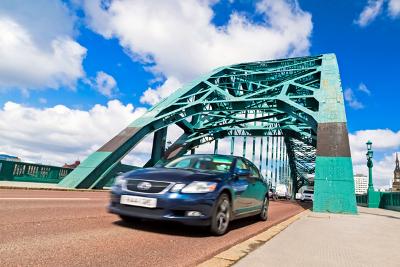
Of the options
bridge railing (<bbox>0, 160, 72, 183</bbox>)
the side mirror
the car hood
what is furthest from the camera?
bridge railing (<bbox>0, 160, 72, 183</bbox>)

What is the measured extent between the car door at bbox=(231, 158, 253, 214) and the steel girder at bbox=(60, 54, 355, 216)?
27.7 ft

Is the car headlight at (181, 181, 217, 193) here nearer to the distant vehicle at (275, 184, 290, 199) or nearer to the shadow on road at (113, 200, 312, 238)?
the shadow on road at (113, 200, 312, 238)

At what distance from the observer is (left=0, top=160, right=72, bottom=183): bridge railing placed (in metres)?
16.3

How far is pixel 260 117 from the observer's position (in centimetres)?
2464

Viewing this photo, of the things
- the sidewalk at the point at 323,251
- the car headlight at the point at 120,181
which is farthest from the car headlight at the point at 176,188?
the sidewalk at the point at 323,251

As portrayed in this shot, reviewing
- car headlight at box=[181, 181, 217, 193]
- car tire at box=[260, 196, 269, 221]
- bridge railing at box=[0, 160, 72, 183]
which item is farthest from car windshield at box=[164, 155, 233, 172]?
bridge railing at box=[0, 160, 72, 183]

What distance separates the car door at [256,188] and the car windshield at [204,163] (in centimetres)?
80

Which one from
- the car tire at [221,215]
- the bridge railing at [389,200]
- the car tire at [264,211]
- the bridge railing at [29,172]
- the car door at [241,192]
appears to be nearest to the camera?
the car tire at [221,215]

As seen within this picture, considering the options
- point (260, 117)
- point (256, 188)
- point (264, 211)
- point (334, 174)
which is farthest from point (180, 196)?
point (260, 117)

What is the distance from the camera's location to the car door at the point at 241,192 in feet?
20.3

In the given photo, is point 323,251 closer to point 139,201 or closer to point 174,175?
point 174,175

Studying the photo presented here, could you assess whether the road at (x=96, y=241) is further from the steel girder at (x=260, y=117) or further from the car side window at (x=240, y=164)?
the steel girder at (x=260, y=117)

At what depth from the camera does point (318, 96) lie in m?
19.2

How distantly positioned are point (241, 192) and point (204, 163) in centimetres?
90
